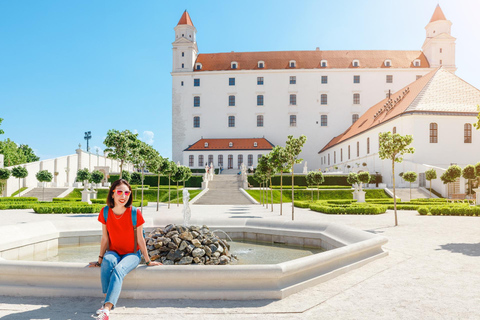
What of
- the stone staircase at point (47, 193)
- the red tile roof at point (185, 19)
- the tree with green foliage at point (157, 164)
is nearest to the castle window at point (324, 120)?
the red tile roof at point (185, 19)

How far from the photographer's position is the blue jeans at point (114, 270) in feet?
14.3

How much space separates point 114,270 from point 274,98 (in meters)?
65.6

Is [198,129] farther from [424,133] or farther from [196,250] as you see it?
[196,250]

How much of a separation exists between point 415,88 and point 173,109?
41.4 meters

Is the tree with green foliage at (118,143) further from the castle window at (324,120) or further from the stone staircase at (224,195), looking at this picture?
the castle window at (324,120)

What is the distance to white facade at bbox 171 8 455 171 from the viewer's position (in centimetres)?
6738

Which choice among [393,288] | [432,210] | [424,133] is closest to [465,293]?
[393,288]

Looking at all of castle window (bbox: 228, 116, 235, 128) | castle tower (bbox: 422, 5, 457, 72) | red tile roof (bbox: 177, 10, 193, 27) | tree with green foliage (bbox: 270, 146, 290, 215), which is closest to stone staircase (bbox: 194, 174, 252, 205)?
tree with green foliage (bbox: 270, 146, 290, 215)

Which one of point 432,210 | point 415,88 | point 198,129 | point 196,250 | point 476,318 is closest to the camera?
point 476,318

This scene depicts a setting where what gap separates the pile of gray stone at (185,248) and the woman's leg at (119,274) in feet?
6.25

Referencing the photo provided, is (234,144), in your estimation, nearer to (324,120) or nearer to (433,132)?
(324,120)

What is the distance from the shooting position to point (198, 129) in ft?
223

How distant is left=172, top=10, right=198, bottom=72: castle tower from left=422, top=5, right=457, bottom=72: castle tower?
43.1 m

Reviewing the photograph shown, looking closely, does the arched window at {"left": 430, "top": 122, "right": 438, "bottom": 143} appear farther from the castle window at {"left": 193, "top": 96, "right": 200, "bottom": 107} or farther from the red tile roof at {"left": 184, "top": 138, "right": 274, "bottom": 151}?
the castle window at {"left": 193, "top": 96, "right": 200, "bottom": 107}
